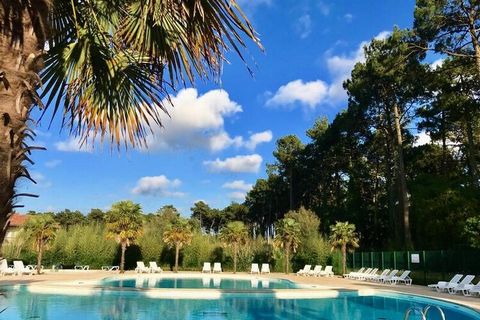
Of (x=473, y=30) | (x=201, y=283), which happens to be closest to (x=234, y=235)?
(x=201, y=283)

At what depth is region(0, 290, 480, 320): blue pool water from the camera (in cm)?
1247

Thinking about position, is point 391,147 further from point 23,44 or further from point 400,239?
point 23,44

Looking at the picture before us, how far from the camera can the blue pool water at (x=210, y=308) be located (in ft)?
40.9

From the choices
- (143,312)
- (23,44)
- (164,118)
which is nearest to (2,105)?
(23,44)

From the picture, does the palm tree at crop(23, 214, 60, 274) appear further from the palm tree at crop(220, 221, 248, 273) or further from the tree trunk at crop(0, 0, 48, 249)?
the tree trunk at crop(0, 0, 48, 249)

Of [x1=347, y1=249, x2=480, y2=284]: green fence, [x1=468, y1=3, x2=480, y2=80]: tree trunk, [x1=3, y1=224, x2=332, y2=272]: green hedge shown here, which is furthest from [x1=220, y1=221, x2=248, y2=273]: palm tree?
[x1=468, y1=3, x2=480, y2=80]: tree trunk

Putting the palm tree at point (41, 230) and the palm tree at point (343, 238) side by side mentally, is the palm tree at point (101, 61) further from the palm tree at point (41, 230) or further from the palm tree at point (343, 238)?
the palm tree at point (343, 238)

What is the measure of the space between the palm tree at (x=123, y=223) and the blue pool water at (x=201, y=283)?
148 inches

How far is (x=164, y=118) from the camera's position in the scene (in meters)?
3.77

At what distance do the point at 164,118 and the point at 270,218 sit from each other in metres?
57.7

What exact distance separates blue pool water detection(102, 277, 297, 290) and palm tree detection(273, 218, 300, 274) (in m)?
5.40

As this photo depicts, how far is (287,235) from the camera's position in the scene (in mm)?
30734

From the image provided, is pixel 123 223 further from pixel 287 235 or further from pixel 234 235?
pixel 287 235

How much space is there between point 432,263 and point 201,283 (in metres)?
11.3
